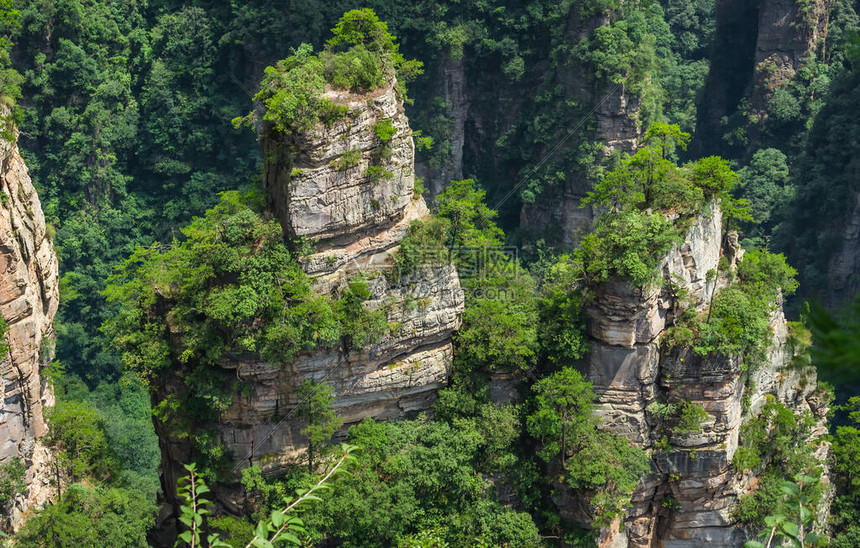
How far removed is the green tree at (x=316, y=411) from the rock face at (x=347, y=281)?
0.76 ft

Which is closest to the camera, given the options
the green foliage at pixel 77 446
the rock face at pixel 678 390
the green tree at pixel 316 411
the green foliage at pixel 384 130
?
the green foliage at pixel 384 130

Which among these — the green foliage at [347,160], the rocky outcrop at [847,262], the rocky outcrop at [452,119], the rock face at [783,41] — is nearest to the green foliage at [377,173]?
the green foliage at [347,160]

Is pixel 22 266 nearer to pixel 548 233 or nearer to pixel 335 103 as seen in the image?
pixel 335 103

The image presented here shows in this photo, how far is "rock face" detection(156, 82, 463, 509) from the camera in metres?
23.7

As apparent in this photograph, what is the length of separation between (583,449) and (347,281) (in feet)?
24.0

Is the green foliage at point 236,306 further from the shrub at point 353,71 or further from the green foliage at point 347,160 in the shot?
the shrub at point 353,71

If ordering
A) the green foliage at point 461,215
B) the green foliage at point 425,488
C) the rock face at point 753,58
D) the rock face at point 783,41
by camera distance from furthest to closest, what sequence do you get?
the rock face at point 753,58
the rock face at point 783,41
the green foliage at point 461,215
the green foliage at point 425,488

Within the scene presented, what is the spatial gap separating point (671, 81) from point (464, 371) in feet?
122

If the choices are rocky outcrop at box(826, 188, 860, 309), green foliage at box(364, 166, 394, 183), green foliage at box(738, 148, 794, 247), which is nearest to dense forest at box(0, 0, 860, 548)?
green foliage at box(364, 166, 394, 183)

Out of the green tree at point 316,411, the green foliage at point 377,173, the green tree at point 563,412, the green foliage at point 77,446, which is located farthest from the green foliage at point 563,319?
the green foliage at point 77,446

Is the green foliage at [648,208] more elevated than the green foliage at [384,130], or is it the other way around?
the green foliage at [384,130]

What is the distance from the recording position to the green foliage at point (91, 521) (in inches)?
930

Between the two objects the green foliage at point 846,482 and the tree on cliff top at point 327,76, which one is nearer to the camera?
the tree on cliff top at point 327,76

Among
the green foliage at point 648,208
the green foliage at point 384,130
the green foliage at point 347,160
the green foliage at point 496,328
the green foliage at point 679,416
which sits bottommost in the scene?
the green foliage at point 679,416
